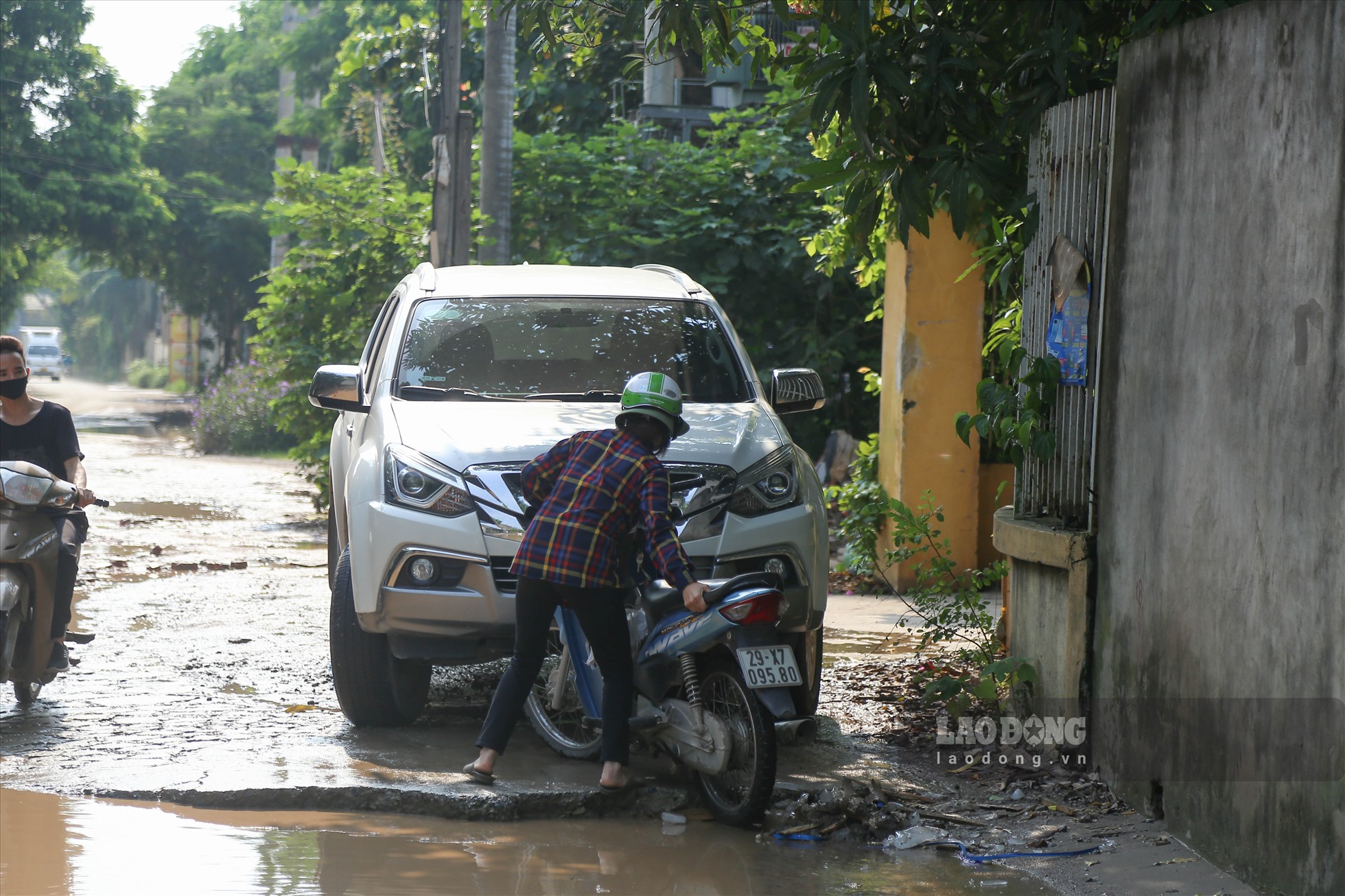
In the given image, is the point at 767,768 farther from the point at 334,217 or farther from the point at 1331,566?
the point at 334,217

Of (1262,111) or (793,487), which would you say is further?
(793,487)

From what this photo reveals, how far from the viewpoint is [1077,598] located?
555 centimetres

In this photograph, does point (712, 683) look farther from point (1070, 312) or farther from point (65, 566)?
point (65, 566)

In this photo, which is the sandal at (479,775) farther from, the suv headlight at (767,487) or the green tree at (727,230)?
the green tree at (727,230)

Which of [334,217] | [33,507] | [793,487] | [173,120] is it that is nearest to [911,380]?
[793,487]

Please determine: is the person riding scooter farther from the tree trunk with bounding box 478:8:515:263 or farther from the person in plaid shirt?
the tree trunk with bounding box 478:8:515:263

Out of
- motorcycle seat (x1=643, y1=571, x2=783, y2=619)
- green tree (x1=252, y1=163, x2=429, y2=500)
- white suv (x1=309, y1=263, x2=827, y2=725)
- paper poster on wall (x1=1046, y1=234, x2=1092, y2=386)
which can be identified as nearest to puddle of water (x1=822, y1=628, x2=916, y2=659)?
white suv (x1=309, y1=263, x2=827, y2=725)

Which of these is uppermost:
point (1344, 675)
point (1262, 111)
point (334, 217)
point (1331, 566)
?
point (334, 217)

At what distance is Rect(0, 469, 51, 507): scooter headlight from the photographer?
20.7 ft

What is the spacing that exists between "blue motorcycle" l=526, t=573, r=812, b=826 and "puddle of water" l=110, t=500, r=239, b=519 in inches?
394

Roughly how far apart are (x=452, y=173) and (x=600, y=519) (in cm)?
902

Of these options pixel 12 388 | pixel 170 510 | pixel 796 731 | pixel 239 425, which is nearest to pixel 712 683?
pixel 796 731

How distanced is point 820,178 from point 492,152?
7.09 meters

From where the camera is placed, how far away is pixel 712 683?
206 inches
